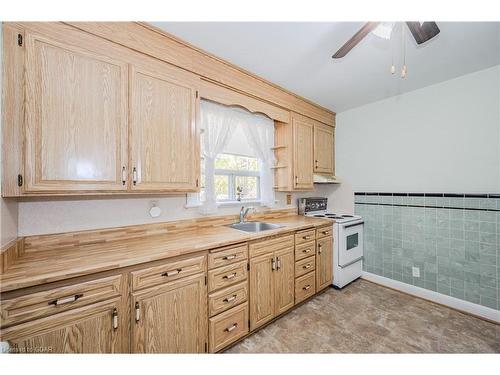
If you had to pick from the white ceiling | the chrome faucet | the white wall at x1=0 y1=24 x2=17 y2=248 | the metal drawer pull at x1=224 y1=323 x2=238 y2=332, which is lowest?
the metal drawer pull at x1=224 y1=323 x2=238 y2=332

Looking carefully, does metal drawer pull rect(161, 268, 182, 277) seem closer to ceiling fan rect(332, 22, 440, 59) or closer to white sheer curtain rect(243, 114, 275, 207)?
white sheer curtain rect(243, 114, 275, 207)

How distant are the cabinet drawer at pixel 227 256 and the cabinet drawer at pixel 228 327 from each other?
0.39 m

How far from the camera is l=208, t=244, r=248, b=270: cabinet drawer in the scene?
152 cm

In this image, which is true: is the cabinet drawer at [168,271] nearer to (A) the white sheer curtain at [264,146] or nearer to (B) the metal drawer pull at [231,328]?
(B) the metal drawer pull at [231,328]

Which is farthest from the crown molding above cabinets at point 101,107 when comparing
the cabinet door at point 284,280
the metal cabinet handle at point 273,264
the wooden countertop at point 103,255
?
the cabinet door at point 284,280

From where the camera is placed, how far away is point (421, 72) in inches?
84.2

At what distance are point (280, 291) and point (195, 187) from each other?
130 cm

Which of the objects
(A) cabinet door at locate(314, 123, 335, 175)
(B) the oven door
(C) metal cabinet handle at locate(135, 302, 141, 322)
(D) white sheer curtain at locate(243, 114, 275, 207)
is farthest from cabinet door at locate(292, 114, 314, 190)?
(C) metal cabinet handle at locate(135, 302, 141, 322)

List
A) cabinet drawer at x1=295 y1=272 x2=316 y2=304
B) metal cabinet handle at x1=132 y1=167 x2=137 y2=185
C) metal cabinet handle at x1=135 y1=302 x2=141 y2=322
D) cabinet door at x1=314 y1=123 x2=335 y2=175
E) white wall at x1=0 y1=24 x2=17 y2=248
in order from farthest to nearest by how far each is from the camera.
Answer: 1. cabinet door at x1=314 y1=123 x2=335 y2=175
2. cabinet drawer at x1=295 y1=272 x2=316 y2=304
3. metal cabinet handle at x1=132 y1=167 x2=137 y2=185
4. metal cabinet handle at x1=135 y1=302 x2=141 y2=322
5. white wall at x1=0 y1=24 x2=17 y2=248

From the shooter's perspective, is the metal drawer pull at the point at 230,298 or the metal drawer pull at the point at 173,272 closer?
the metal drawer pull at the point at 173,272

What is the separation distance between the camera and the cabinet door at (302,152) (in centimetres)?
268

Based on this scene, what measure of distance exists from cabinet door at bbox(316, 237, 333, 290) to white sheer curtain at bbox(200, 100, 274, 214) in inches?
31.9

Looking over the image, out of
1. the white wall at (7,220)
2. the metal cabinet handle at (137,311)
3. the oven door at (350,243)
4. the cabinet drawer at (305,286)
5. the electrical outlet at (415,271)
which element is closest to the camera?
the white wall at (7,220)
